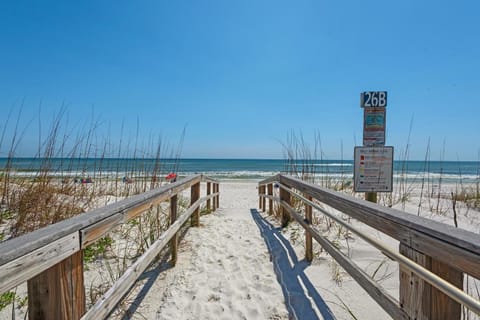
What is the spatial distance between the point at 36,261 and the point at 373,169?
4126mm

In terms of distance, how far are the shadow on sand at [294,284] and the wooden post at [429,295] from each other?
939 mm

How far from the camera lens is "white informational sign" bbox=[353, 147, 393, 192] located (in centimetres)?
399

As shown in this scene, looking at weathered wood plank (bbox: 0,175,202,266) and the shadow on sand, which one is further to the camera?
the shadow on sand

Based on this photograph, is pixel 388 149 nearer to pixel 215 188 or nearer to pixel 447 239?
pixel 447 239

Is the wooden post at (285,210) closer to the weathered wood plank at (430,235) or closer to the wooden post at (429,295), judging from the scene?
the weathered wood plank at (430,235)

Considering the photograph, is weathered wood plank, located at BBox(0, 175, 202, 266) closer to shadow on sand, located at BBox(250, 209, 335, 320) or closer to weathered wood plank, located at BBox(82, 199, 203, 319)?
weathered wood plank, located at BBox(82, 199, 203, 319)

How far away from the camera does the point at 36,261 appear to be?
0.89m

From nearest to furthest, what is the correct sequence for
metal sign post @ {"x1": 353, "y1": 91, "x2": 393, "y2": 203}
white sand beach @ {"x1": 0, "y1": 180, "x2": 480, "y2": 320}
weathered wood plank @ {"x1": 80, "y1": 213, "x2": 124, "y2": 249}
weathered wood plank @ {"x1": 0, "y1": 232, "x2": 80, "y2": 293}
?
weathered wood plank @ {"x1": 0, "y1": 232, "x2": 80, "y2": 293}
weathered wood plank @ {"x1": 80, "y1": 213, "x2": 124, "y2": 249}
white sand beach @ {"x1": 0, "y1": 180, "x2": 480, "y2": 320}
metal sign post @ {"x1": 353, "y1": 91, "x2": 393, "y2": 203}

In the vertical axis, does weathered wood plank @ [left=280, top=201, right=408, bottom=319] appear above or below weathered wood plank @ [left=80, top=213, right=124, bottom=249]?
below

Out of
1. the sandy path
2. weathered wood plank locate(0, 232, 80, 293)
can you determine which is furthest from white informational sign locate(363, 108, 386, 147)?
weathered wood plank locate(0, 232, 80, 293)

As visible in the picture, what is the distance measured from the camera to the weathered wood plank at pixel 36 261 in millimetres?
784

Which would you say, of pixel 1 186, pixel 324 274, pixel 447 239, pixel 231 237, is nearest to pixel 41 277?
pixel 447 239

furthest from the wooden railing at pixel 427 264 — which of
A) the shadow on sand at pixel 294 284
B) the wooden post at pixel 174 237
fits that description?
the wooden post at pixel 174 237

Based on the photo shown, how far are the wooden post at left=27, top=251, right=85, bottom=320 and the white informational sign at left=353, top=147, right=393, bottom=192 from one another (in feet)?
12.4
